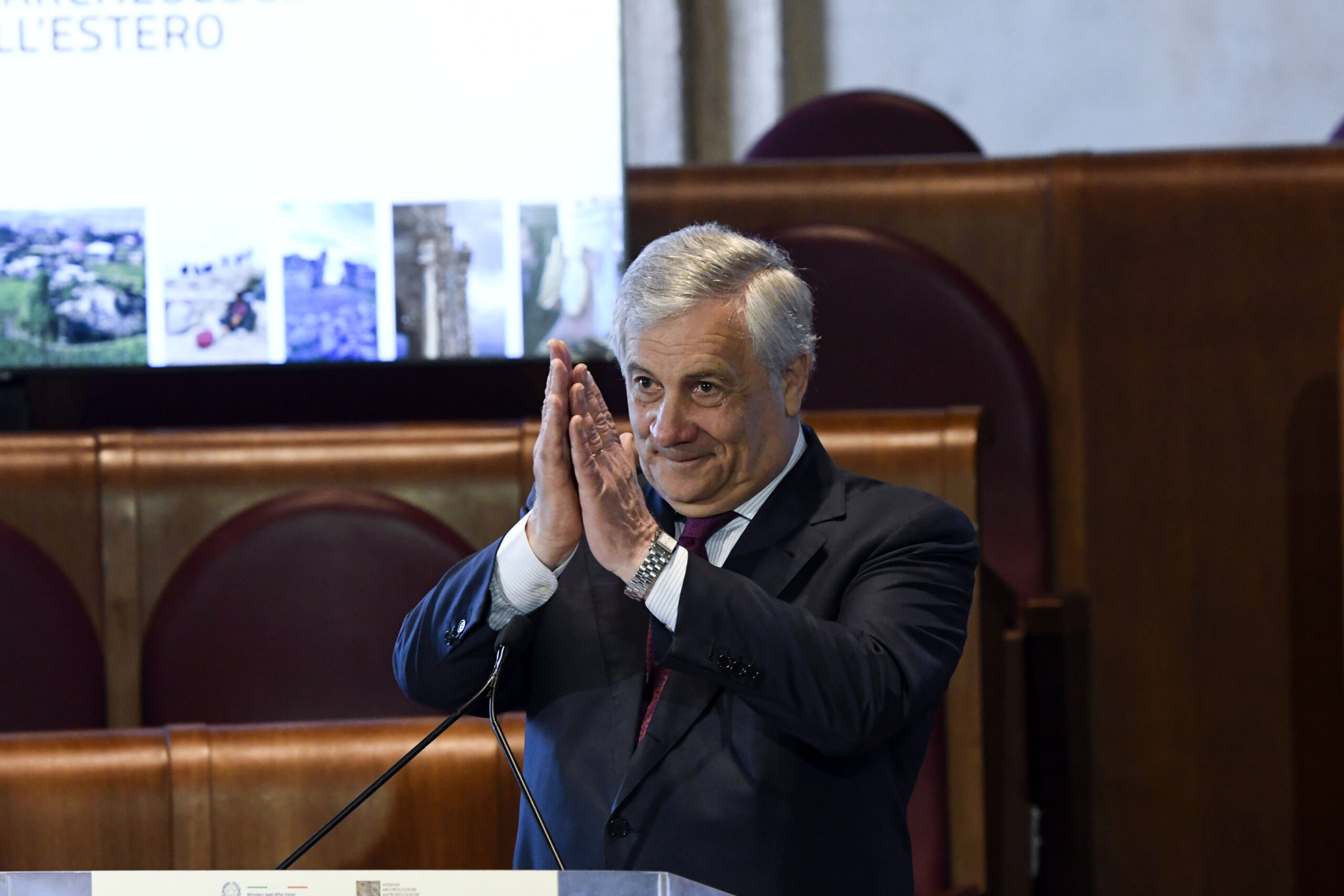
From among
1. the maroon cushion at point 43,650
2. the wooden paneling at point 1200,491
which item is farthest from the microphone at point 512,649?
the wooden paneling at point 1200,491

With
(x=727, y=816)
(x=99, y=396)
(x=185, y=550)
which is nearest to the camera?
(x=727, y=816)

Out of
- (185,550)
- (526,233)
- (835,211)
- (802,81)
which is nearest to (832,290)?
(835,211)

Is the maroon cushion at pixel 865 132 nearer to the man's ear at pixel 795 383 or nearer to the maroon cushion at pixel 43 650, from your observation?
the maroon cushion at pixel 43 650

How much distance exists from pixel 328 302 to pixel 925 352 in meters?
0.87

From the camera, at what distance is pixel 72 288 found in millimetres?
2299

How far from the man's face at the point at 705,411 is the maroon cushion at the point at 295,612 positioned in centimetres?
76

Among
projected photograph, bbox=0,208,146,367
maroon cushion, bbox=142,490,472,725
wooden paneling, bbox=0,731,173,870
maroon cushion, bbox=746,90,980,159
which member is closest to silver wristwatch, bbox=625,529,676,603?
wooden paneling, bbox=0,731,173,870

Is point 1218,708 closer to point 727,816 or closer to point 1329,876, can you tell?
point 1329,876

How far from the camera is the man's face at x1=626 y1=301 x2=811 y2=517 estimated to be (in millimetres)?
1292

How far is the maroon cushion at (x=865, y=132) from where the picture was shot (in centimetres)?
302

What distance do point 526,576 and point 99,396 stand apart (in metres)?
1.38

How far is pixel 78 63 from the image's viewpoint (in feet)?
7.55

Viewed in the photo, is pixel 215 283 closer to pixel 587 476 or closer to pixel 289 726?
pixel 289 726

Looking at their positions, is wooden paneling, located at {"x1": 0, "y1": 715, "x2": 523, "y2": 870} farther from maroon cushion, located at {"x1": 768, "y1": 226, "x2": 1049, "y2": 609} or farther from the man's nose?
maroon cushion, located at {"x1": 768, "y1": 226, "x2": 1049, "y2": 609}
